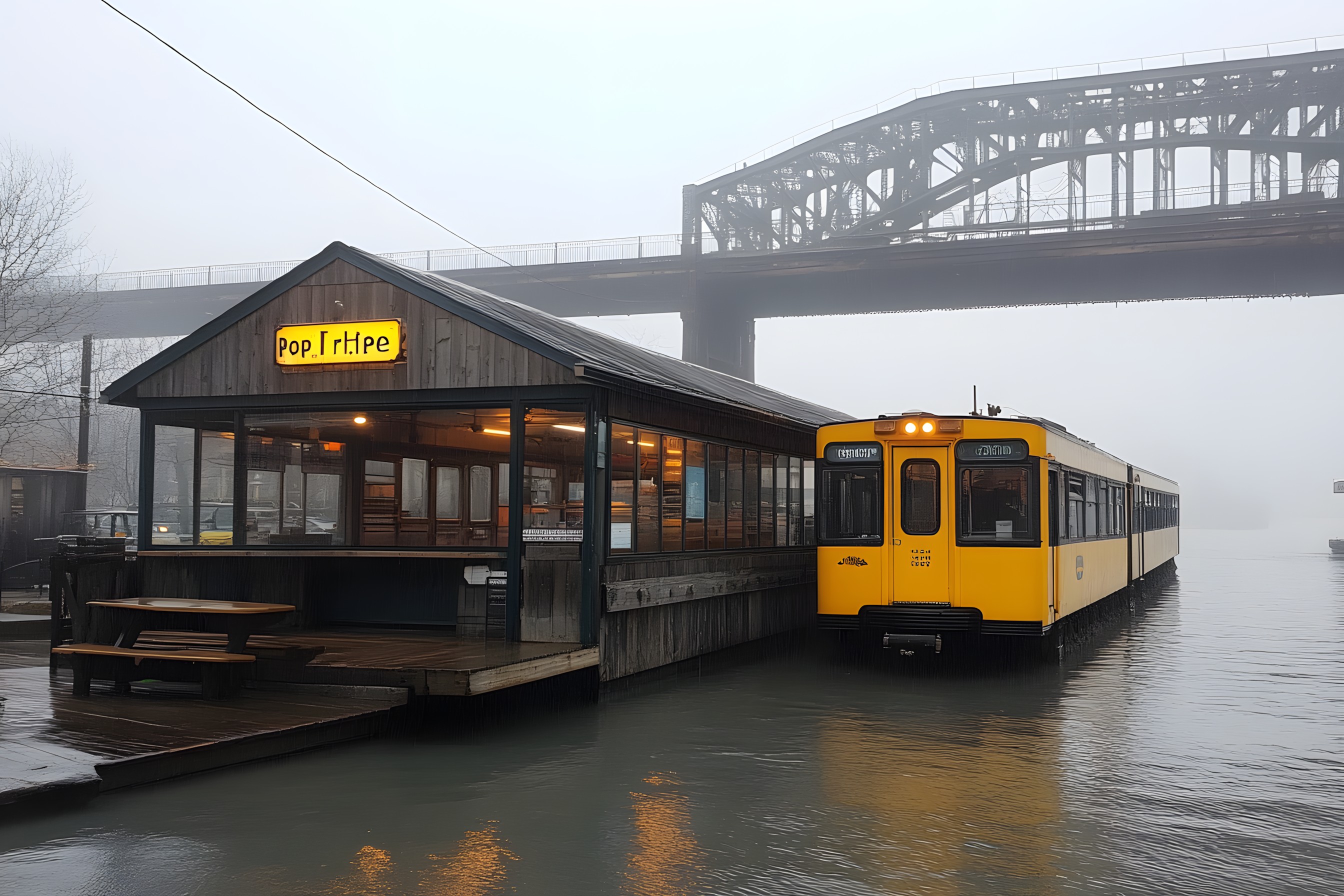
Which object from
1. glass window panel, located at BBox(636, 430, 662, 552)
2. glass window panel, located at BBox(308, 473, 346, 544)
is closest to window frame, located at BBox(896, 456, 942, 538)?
glass window panel, located at BBox(636, 430, 662, 552)

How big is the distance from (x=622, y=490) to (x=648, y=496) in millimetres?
700

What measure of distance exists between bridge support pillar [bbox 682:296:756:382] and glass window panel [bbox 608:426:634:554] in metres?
50.1

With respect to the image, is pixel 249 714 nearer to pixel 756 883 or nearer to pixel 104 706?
pixel 104 706

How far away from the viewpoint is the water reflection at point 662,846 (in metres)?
6.36

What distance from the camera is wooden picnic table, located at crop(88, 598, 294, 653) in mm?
10922

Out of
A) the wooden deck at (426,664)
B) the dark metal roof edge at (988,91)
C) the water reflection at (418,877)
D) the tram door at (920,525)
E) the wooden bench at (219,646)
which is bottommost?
the water reflection at (418,877)

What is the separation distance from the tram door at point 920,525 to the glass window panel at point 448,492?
236 inches

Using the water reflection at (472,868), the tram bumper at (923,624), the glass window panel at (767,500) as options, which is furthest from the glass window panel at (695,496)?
the water reflection at (472,868)

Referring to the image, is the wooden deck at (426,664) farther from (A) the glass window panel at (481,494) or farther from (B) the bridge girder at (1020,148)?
(B) the bridge girder at (1020,148)

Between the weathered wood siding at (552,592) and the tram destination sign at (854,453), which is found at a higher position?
the tram destination sign at (854,453)

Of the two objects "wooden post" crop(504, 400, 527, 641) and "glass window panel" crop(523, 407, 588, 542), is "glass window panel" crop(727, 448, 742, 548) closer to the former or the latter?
"glass window panel" crop(523, 407, 588, 542)

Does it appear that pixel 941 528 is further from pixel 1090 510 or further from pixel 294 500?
pixel 294 500

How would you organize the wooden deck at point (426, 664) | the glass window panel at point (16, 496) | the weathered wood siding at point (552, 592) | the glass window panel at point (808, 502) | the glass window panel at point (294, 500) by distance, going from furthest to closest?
1. the glass window panel at point (16, 496)
2. the glass window panel at point (808, 502)
3. the glass window panel at point (294, 500)
4. the weathered wood siding at point (552, 592)
5. the wooden deck at point (426, 664)

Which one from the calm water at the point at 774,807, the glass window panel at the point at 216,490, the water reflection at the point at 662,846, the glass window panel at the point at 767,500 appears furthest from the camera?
the glass window panel at the point at 767,500
